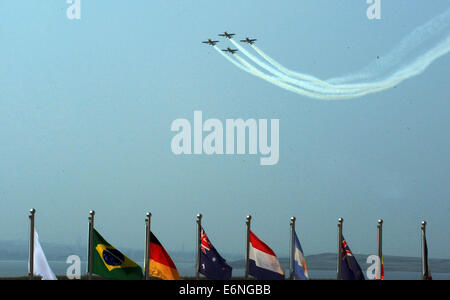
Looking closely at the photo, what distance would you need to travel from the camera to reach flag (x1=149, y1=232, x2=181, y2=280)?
61406 mm

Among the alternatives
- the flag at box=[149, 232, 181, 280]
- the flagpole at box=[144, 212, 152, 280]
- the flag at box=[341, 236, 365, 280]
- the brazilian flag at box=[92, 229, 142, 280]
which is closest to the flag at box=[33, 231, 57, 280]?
the brazilian flag at box=[92, 229, 142, 280]

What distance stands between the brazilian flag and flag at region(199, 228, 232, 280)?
5.98 meters

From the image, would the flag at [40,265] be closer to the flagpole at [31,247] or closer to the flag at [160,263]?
the flagpole at [31,247]

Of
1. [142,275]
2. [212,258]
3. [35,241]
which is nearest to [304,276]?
[212,258]

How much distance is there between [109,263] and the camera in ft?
194

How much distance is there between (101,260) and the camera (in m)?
59.1

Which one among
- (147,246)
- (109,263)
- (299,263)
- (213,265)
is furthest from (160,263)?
(299,263)

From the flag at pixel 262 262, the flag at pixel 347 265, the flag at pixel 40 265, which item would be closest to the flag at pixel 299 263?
the flag at pixel 262 262

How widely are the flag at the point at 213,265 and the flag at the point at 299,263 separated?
19.2ft

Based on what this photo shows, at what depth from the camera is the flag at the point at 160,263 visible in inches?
2418

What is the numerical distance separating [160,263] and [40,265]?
30.7ft

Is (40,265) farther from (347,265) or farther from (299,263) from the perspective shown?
(347,265)

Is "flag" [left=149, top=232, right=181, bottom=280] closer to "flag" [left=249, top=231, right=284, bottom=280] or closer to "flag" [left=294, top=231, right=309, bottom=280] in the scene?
"flag" [left=249, top=231, right=284, bottom=280]
